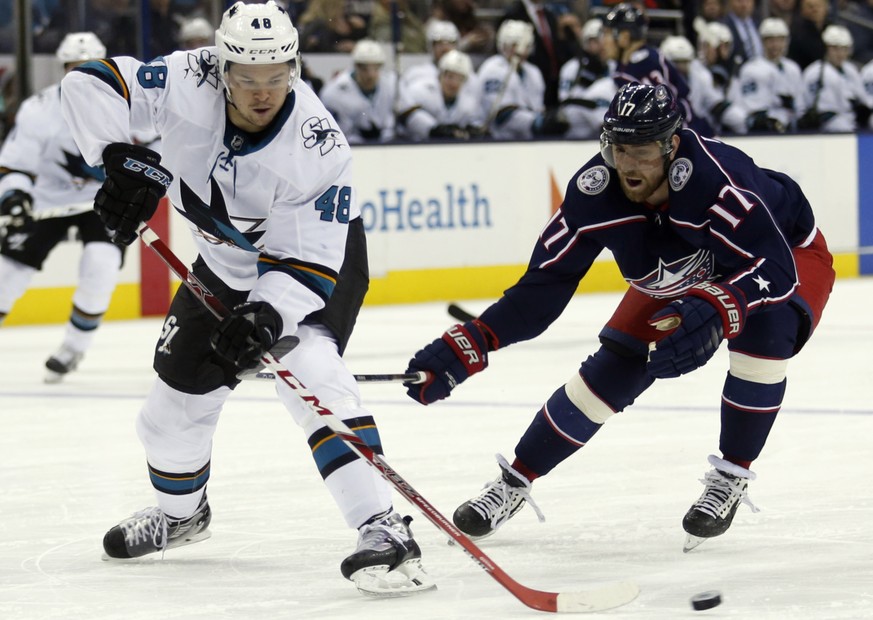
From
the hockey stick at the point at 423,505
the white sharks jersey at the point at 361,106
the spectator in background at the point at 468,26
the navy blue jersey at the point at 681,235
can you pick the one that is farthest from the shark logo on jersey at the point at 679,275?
the spectator in background at the point at 468,26

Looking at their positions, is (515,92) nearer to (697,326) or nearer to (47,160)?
(47,160)

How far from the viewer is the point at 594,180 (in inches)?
119

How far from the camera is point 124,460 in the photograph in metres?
4.14

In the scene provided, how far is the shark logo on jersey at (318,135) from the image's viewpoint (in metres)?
2.75

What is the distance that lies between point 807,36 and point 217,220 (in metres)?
8.04

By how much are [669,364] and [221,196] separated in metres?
0.87

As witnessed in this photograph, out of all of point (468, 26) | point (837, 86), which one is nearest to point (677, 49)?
point (468, 26)

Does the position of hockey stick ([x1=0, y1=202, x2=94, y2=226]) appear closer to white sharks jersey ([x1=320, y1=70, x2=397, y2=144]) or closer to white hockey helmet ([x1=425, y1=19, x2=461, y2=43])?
white sharks jersey ([x1=320, y1=70, x2=397, y2=144])

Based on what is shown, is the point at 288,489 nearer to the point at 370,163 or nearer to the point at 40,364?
the point at 40,364

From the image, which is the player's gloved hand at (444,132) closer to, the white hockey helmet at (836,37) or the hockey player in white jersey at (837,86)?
the hockey player in white jersey at (837,86)

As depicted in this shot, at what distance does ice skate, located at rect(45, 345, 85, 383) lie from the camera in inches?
227

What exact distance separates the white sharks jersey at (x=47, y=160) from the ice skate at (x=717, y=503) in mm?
3577

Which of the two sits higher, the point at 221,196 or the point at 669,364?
the point at 221,196

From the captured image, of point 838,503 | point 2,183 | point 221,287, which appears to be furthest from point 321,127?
point 2,183
